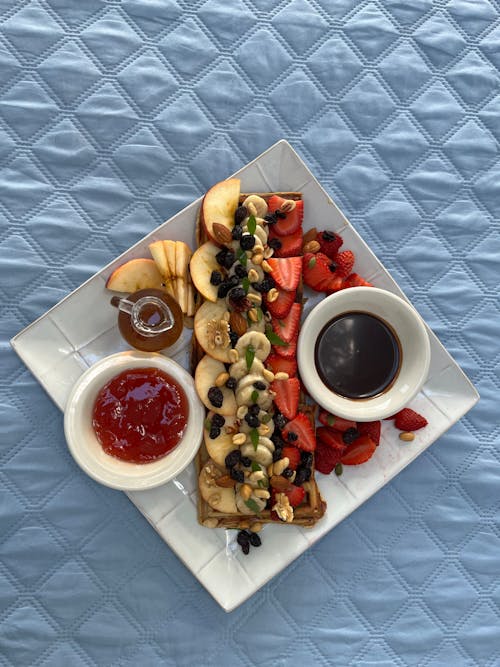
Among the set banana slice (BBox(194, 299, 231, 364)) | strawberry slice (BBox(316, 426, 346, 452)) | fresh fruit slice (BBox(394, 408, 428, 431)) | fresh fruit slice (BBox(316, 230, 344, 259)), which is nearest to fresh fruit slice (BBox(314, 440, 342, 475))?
strawberry slice (BBox(316, 426, 346, 452))

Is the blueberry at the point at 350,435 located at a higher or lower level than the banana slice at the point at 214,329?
lower

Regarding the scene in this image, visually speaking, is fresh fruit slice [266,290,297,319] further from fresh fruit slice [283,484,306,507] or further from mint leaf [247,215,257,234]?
fresh fruit slice [283,484,306,507]

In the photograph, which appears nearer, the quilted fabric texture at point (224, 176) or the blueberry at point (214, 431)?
the blueberry at point (214, 431)

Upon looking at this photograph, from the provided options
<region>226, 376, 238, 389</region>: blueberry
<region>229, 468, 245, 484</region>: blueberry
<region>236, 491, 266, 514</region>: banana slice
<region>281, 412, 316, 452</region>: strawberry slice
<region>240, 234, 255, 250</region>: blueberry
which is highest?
<region>240, 234, 255, 250</region>: blueberry

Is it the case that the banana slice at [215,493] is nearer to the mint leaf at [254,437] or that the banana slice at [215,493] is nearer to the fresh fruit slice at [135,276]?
the mint leaf at [254,437]

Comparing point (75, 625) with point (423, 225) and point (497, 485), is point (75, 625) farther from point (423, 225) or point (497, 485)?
point (423, 225)

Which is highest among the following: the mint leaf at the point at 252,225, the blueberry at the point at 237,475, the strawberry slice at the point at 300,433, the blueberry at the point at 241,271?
the mint leaf at the point at 252,225

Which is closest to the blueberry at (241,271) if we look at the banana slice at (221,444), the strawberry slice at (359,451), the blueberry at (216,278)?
the blueberry at (216,278)
